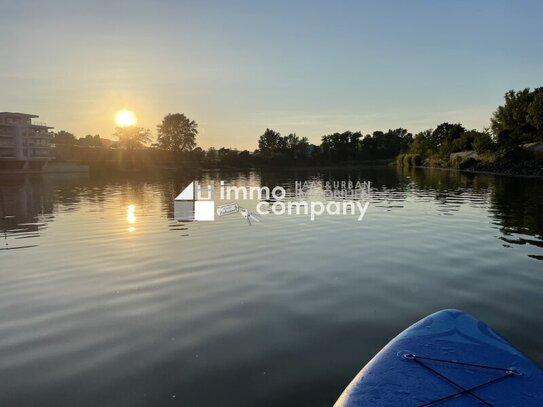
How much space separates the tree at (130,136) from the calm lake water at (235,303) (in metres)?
149

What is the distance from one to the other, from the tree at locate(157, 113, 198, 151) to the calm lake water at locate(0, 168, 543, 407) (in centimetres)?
15132

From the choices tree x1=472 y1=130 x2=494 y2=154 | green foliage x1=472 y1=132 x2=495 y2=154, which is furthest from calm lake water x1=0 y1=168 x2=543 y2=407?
tree x1=472 y1=130 x2=494 y2=154

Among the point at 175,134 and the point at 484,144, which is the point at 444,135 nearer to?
the point at 484,144

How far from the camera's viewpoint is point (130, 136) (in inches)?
6265

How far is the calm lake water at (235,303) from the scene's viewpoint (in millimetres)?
6223

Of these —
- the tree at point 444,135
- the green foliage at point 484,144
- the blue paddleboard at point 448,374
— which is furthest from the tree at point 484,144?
the blue paddleboard at point 448,374

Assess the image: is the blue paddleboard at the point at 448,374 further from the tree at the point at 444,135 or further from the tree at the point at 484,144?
the tree at the point at 444,135

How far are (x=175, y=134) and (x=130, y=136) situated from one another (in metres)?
17.8

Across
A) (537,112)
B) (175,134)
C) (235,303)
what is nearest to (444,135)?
(537,112)

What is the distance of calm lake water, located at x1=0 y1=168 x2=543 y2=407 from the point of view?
20.4 ft

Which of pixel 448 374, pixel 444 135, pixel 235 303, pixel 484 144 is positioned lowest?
pixel 235 303

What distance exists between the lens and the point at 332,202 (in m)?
30.5

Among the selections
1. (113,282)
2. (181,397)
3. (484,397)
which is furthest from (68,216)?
(484,397)

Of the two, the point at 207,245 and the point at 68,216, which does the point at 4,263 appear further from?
the point at 68,216
